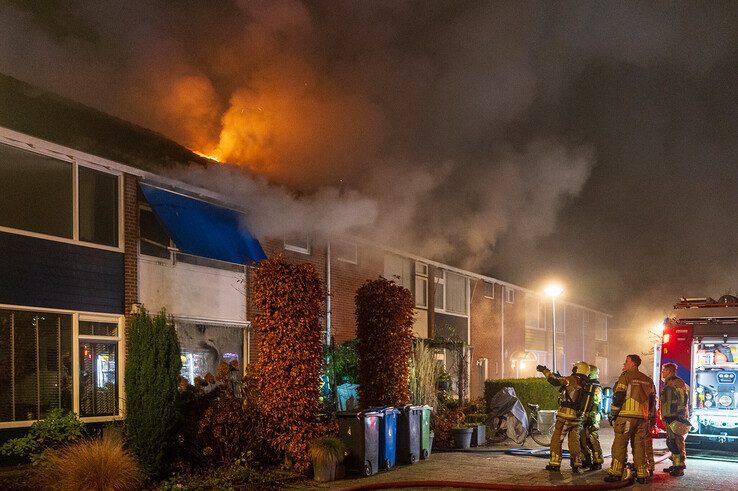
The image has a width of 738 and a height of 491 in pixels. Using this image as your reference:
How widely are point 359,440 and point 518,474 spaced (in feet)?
8.20

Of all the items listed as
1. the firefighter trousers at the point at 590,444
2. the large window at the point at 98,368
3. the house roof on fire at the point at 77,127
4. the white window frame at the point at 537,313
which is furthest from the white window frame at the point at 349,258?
the white window frame at the point at 537,313

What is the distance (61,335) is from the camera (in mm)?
12398

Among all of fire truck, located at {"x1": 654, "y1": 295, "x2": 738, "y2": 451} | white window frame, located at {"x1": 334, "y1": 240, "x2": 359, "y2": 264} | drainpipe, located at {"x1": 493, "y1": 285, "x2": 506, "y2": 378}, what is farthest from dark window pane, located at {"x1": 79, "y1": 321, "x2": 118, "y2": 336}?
drainpipe, located at {"x1": 493, "y1": 285, "x2": 506, "y2": 378}

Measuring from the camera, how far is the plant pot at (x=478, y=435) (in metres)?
15.9

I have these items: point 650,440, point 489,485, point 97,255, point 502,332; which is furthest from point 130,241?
point 502,332

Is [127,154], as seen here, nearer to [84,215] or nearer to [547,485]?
[84,215]

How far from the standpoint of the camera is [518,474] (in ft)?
38.3

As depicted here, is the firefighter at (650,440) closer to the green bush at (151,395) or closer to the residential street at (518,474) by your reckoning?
the residential street at (518,474)

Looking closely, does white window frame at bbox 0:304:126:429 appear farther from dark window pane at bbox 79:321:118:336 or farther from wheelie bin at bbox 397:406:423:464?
wheelie bin at bbox 397:406:423:464

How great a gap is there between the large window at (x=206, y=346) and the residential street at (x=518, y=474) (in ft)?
13.9

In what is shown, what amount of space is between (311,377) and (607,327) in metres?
41.0

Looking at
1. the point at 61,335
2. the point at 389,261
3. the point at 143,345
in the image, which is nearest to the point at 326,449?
the point at 143,345

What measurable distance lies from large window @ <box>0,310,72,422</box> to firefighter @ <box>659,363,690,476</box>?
9.62 metres

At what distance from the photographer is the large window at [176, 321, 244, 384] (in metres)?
14.9
